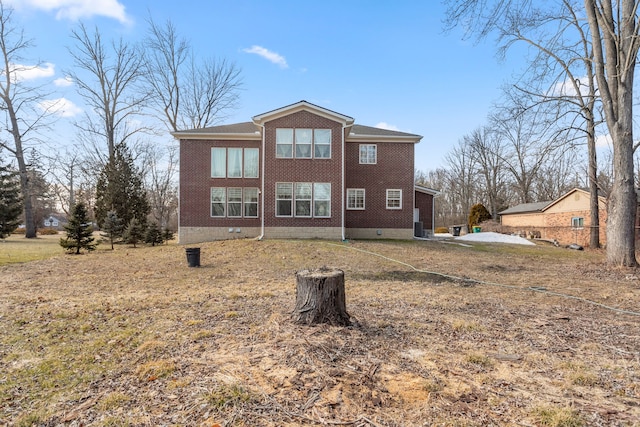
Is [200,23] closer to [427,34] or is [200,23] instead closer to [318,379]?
[427,34]

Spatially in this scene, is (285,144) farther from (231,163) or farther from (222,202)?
(222,202)

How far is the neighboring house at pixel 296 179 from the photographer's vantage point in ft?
52.2

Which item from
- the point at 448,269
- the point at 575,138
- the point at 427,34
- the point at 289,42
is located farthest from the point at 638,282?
the point at 289,42

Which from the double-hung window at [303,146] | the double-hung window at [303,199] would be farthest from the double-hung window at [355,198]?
the double-hung window at [303,146]

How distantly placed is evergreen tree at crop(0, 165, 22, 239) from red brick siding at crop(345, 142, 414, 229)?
20.8 metres

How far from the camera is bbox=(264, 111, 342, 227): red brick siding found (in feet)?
52.2

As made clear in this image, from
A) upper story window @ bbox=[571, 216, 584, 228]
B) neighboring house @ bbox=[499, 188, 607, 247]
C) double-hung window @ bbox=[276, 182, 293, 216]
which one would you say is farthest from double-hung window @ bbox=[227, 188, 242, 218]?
upper story window @ bbox=[571, 216, 584, 228]

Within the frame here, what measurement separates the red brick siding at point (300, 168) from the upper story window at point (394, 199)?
353 cm

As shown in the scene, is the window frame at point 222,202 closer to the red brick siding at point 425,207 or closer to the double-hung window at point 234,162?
the double-hung window at point 234,162

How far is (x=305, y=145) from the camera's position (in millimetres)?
15992

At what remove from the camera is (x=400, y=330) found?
4449mm

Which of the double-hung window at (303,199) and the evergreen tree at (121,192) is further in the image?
the evergreen tree at (121,192)

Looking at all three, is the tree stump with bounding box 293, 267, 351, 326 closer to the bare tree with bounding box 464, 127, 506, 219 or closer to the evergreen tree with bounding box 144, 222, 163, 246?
the evergreen tree with bounding box 144, 222, 163, 246

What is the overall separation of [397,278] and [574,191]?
2267 cm
